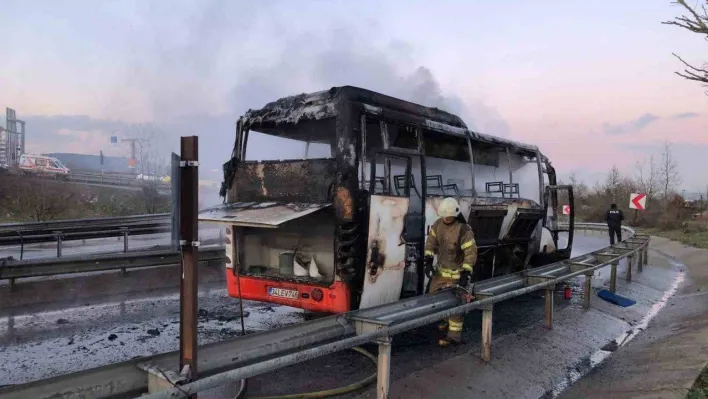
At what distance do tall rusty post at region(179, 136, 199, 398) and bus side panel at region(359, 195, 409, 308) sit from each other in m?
3.10

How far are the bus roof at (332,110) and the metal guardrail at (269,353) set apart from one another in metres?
2.33

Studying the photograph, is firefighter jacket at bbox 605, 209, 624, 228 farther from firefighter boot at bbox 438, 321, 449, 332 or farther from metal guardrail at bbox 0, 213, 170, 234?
metal guardrail at bbox 0, 213, 170, 234

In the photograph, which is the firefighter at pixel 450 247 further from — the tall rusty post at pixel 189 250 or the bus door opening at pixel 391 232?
the tall rusty post at pixel 189 250

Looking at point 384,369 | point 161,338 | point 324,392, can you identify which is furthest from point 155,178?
point 384,369

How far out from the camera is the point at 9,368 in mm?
5125

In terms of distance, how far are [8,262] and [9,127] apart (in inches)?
1373

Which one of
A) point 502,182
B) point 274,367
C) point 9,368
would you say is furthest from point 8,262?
point 502,182

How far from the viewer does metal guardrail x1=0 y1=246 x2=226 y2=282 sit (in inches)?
314

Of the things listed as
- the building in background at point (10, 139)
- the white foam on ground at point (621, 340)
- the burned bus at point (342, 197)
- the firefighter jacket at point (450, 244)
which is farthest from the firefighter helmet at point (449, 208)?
the building in background at point (10, 139)

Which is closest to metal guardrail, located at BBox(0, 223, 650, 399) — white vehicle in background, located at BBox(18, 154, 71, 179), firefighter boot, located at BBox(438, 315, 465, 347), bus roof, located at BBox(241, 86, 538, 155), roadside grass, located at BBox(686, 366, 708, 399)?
firefighter boot, located at BBox(438, 315, 465, 347)

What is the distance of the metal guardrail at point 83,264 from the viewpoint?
798cm

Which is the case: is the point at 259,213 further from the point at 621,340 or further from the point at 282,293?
the point at 621,340

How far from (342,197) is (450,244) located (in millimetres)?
1448

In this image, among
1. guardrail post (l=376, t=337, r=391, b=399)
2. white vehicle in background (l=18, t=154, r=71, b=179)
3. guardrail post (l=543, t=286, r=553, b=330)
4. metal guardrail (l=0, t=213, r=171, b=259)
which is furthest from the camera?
white vehicle in background (l=18, t=154, r=71, b=179)
